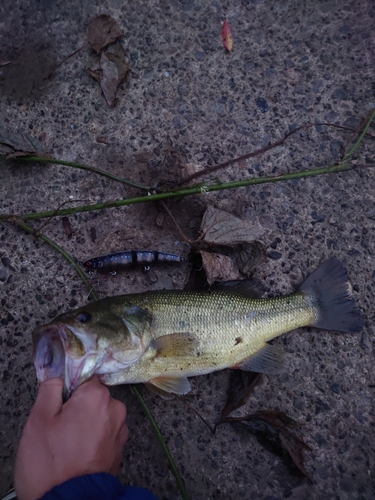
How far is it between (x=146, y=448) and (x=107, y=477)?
0.98 meters

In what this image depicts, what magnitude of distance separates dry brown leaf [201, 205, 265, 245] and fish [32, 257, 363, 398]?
0.39m

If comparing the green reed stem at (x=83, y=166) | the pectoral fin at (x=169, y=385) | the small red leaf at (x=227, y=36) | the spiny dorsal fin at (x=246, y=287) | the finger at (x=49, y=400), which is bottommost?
the pectoral fin at (x=169, y=385)

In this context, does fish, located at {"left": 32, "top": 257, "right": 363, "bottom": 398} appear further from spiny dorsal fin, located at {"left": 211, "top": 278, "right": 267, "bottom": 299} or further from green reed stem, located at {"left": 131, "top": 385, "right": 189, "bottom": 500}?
green reed stem, located at {"left": 131, "top": 385, "right": 189, "bottom": 500}

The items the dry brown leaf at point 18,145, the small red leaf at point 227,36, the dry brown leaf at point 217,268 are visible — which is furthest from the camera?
the small red leaf at point 227,36

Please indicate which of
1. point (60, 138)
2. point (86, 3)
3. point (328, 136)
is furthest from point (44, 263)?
point (328, 136)

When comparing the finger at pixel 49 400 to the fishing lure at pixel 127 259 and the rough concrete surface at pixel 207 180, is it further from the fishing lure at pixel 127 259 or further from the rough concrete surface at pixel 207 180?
the fishing lure at pixel 127 259

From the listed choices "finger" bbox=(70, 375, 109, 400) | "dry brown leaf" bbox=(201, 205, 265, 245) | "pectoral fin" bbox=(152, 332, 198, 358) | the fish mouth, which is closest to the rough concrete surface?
"dry brown leaf" bbox=(201, 205, 265, 245)

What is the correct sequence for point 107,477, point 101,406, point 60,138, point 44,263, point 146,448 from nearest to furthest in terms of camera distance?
point 107,477 < point 101,406 < point 146,448 < point 44,263 < point 60,138

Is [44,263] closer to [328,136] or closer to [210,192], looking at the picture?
[210,192]

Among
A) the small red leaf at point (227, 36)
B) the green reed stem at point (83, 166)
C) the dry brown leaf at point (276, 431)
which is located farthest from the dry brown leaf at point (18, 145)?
the dry brown leaf at point (276, 431)

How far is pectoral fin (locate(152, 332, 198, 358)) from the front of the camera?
3.05 metres

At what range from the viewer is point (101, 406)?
270cm

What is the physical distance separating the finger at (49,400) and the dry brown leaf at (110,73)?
2.63 m

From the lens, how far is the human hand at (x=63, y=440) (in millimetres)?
2441
